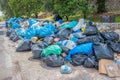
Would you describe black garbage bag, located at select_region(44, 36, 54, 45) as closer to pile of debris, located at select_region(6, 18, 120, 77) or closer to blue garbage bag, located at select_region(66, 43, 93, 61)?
pile of debris, located at select_region(6, 18, 120, 77)

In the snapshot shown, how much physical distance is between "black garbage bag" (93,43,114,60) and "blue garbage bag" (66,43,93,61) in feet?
0.55

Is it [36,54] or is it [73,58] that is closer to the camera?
[73,58]

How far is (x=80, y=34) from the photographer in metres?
7.02

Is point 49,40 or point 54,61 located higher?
point 49,40

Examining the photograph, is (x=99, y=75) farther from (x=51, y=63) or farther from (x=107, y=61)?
(x=51, y=63)

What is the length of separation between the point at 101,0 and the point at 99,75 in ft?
27.9

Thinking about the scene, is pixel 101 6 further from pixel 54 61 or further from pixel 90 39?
pixel 54 61

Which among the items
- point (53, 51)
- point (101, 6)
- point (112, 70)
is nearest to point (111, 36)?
point (112, 70)

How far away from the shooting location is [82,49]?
5.88 metres

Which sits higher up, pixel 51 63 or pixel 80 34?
pixel 80 34

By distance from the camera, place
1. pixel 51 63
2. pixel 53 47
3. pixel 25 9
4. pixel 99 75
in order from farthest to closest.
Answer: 1. pixel 25 9
2. pixel 53 47
3. pixel 51 63
4. pixel 99 75

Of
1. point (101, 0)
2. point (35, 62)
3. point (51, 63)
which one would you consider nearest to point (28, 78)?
point (51, 63)

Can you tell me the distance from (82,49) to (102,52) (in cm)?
65

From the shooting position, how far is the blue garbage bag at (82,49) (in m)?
5.80
